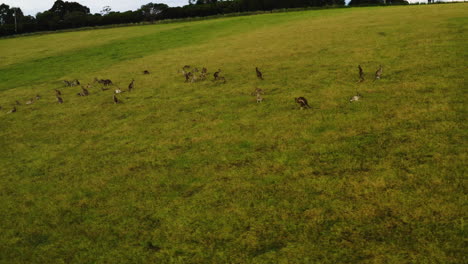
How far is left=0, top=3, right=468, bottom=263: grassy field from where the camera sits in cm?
364

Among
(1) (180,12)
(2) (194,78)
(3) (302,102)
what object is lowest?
(3) (302,102)

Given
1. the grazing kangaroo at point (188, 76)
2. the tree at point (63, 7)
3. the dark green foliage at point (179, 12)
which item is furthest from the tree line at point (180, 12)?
the grazing kangaroo at point (188, 76)

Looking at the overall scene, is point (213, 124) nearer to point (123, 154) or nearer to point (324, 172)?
point (123, 154)

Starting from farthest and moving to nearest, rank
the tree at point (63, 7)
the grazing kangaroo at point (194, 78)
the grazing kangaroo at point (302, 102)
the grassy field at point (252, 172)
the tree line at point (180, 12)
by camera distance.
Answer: the tree at point (63, 7)
the tree line at point (180, 12)
the grazing kangaroo at point (194, 78)
the grazing kangaroo at point (302, 102)
the grassy field at point (252, 172)

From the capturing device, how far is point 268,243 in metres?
3.63

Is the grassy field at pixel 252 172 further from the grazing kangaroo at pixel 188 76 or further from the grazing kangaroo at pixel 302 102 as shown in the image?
the grazing kangaroo at pixel 188 76

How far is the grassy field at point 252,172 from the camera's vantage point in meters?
3.64

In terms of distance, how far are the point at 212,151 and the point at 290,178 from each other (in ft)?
5.60

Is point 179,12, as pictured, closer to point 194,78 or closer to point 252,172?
point 194,78

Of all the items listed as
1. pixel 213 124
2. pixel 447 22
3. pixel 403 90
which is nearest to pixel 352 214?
pixel 213 124

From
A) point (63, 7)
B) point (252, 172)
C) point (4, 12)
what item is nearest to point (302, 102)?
point (252, 172)

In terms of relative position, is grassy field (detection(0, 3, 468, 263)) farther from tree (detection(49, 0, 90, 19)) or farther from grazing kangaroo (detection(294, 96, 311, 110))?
tree (detection(49, 0, 90, 19))

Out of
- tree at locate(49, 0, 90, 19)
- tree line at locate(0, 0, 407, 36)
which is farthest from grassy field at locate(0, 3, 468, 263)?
tree at locate(49, 0, 90, 19)

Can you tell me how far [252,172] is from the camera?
16.6 feet
